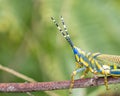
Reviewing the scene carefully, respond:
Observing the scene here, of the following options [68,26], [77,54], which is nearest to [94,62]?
[77,54]

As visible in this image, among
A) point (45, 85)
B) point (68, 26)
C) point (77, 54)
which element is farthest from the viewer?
point (68, 26)

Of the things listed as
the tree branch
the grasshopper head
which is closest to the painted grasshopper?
the grasshopper head

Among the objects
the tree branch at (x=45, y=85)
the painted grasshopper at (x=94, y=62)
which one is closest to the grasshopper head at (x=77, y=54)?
the painted grasshopper at (x=94, y=62)

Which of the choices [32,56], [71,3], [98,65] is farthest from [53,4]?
[32,56]

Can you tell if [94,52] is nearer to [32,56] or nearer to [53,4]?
[53,4]

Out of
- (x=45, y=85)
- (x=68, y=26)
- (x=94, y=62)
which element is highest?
(x=68, y=26)

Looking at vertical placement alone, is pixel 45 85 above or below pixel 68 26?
A: below

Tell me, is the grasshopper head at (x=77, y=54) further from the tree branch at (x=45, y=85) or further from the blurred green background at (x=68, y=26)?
the tree branch at (x=45, y=85)

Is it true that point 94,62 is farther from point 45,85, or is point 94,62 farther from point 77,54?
point 45,85

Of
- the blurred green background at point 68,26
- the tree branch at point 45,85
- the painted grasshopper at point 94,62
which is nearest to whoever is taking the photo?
the tree branch at point 45,85
